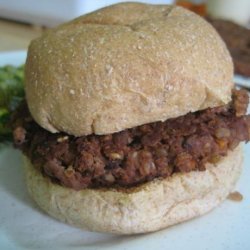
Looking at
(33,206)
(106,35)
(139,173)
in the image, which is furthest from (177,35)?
(33,206)

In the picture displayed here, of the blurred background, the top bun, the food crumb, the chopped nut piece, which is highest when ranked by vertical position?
the top bun

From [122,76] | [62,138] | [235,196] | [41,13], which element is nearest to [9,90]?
[62,138]

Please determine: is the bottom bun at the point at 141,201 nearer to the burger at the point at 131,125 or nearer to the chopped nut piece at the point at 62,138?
the burger at the point at 131,125

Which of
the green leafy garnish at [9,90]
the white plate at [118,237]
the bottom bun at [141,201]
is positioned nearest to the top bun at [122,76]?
the bottom bun at [141,201]

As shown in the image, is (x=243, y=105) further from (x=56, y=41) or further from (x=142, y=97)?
(x=56, y=41)

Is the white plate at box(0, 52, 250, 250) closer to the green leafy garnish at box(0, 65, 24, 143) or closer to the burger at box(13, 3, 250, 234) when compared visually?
the burger at box(13, 3, 250, 234)

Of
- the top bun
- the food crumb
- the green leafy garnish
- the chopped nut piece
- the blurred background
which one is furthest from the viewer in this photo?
the blurred background

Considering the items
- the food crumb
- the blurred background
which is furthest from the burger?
the blurred background
